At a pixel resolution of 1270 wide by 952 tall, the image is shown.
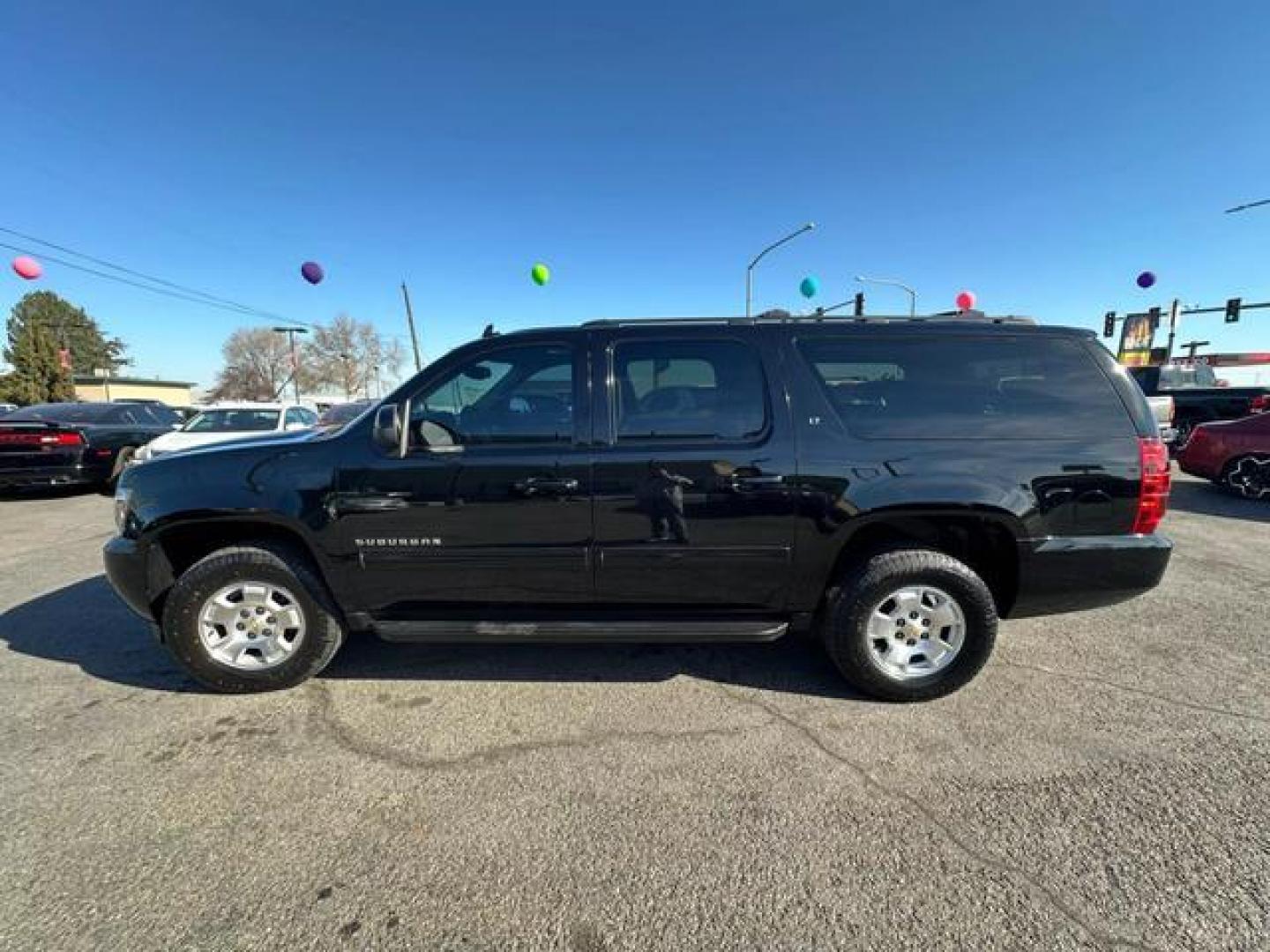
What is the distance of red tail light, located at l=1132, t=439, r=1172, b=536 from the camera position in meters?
2.79

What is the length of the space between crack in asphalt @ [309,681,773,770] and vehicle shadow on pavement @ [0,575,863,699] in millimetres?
467

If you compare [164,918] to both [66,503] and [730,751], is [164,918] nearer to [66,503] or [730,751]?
[730,751]

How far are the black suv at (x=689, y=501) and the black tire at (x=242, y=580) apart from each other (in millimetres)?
12

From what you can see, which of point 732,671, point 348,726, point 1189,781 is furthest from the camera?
point 732,671

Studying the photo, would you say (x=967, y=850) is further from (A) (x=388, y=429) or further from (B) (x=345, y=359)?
(B) (x=345, y=359)

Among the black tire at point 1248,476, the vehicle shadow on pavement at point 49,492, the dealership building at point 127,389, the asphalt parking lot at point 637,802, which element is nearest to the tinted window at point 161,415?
the vehicle shadow on pavement at point 49,492

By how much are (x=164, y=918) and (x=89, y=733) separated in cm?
150

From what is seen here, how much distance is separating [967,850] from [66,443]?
39.0ft

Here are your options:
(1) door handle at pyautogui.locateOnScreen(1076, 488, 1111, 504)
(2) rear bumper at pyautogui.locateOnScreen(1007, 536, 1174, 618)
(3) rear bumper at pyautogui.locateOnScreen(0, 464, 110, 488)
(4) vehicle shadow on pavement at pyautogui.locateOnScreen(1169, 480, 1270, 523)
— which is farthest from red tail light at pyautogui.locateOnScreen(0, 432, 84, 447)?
(4) vehicle shadow on pavement at pyautogui.locateOnScreen(1169, 480, 1270, 523)

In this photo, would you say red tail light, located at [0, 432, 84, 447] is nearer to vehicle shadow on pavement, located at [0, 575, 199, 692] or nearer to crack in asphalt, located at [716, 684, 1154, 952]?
vehicle shadow on pavement, located at [0, 575, 199, 692]

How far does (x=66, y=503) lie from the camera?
8359 millimetres

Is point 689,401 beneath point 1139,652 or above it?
above

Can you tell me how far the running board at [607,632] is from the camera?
9.44ft

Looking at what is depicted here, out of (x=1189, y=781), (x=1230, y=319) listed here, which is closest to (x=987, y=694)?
(x=1189, y=781)
